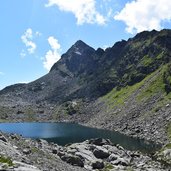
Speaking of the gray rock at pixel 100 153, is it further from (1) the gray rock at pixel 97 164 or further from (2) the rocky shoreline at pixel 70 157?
(1) the gray rock at pixel 97 164

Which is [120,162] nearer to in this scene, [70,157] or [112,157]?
[112,157]

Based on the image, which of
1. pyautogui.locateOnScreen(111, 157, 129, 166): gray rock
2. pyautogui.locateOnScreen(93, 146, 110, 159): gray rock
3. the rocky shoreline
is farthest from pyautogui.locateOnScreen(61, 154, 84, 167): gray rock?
pyautogui.locateOnScreen(93, 146, 110, 159): gray rock

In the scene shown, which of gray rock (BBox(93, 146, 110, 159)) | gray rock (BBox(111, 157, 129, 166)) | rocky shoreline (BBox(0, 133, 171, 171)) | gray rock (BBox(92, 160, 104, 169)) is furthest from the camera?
gray rock (BBox(93, 146, 110, 159))

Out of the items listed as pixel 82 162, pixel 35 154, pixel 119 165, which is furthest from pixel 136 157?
pixel 35 154

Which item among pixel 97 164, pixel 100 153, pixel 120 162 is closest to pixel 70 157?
pixel 97 164

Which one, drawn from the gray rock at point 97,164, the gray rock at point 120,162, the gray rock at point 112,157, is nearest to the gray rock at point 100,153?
the gray rock at point 112,157

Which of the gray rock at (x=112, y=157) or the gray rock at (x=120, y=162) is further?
the gray rock at (x=112, y=157)

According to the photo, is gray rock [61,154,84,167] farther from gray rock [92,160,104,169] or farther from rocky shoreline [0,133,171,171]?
gray rock [92,160,104,169]

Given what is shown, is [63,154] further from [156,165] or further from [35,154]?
[156,165]

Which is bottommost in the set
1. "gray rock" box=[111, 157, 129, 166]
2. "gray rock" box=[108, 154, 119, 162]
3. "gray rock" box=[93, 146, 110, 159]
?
"gray rock" box=[111, 157, 129, 166]

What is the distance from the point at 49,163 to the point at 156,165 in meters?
26.7

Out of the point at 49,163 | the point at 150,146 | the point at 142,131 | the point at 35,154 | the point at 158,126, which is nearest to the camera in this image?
the point at 49,163

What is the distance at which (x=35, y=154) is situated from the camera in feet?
175

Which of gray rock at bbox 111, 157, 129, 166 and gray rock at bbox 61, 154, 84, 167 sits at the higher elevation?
gray rock at bbox 61, 154, 84, 167
